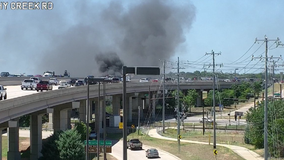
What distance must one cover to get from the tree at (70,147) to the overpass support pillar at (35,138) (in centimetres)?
563

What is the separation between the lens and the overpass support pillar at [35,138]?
163ft

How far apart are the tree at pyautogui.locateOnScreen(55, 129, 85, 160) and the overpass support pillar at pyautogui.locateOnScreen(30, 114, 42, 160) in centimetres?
563

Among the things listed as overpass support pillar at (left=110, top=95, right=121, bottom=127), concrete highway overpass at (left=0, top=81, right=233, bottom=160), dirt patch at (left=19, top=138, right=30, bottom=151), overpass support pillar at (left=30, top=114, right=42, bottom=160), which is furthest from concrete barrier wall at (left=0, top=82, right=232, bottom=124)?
dirt patch at (left=19, top=138, right=30, bottom=151)

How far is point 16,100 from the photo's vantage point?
40.5 meters

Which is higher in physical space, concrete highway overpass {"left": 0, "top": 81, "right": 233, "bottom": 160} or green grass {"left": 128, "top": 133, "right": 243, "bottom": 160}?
concrete highway overpass {"left": 0, "top": 81, "right": 233, "bottom": 160}

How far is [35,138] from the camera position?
164 feet

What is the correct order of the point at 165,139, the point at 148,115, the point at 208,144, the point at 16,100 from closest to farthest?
the point at 16,100
the point at 208,144
the point at 165,139
the point at 148,115

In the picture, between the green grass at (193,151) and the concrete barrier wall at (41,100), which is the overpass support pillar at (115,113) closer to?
the concrete barrier wall at (41,100)

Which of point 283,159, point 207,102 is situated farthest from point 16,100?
point 207,102

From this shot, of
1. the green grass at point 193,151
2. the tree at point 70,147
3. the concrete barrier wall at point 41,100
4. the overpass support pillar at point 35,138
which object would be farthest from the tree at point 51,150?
the green grass at point 193,151

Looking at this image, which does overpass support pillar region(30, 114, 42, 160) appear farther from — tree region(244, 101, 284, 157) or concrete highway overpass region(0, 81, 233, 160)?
tree region(244, 101, 284, 157)

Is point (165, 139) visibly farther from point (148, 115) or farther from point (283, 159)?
point (148, 115)

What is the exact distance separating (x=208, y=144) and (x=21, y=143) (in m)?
26.3

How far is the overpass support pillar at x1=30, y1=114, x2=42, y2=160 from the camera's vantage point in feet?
163
